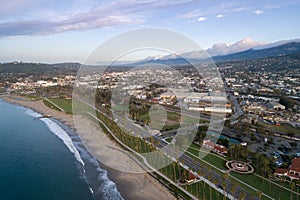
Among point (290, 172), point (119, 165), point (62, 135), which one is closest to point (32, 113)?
point (62, 135)

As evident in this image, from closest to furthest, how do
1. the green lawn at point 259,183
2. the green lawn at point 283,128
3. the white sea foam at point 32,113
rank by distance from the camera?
the green lawn at point 259,183 < the green lawn at point 283,128 < the white sea foam at point 32,113

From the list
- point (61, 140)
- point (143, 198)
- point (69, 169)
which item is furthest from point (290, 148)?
point (61, 140)

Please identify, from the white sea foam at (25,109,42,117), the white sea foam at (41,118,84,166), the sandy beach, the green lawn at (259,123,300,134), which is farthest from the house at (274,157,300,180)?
the white sea foam at (25,109,42,117)

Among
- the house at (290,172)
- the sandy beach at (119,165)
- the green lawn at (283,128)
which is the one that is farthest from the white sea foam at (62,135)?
the green lawn at (283,128)

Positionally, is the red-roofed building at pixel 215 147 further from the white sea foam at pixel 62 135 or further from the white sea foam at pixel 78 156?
the white sea foam at pixel 62 135

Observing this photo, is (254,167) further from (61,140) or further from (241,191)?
(61,140)

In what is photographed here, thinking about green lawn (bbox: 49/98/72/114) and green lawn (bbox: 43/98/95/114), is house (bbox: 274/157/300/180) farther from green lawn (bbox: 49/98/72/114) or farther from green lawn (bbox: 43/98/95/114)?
green lawn (bbox: 49/98/72/114)

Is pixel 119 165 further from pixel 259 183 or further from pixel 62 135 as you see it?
pixel 62 135
